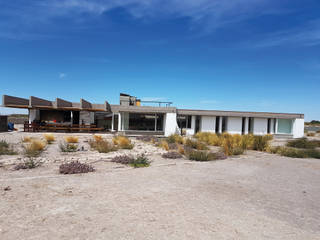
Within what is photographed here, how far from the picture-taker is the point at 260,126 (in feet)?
67.7

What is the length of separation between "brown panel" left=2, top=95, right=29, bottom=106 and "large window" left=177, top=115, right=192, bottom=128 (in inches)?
605

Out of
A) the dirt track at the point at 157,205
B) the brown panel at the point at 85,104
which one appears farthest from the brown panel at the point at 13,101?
the dirt track at the point at 157,205

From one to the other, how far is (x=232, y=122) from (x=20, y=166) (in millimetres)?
18734

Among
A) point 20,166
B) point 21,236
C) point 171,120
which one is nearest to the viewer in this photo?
point 21,236

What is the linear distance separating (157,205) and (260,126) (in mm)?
20147

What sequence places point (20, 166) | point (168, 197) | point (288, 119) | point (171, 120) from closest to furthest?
point (168, 197) → point (20, 166) → point (171, 120) → point (288, 119)

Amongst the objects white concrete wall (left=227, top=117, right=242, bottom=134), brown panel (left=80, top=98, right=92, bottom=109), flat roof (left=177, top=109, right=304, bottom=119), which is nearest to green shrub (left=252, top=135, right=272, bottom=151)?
flat roof (left=177, top=109, right=304, bottom=119)

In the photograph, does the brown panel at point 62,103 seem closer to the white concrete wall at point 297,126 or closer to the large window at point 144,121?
the large window at point 144,121

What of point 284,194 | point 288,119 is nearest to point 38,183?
point 284,194

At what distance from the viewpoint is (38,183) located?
174 inches

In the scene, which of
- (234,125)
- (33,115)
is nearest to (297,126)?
(234,125)

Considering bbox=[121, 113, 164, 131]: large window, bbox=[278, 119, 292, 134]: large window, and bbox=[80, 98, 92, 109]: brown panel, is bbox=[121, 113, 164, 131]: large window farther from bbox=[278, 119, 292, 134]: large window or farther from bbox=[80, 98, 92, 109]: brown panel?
bbox=[278, 119, 292, 134]: large window

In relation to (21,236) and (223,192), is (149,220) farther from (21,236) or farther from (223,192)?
(223,192)

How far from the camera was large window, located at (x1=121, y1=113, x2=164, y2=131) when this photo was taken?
19.9 m
